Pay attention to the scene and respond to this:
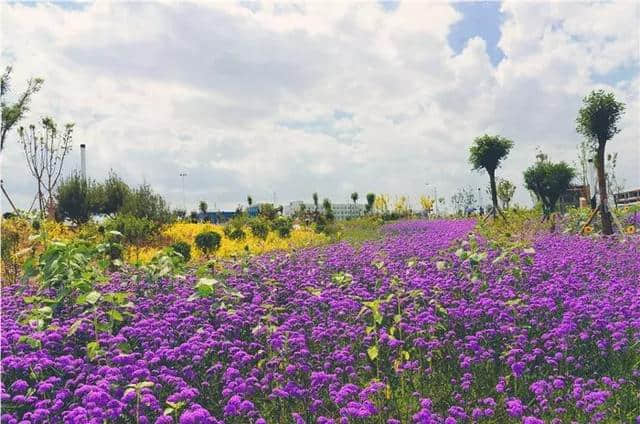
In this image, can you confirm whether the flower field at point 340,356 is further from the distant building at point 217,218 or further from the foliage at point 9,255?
the distant building at point 217,218

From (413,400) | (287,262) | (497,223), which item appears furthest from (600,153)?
(413,400)

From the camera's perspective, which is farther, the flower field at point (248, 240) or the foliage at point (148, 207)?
the foliage at point (148, 207)

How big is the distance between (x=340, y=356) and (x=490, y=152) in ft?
66.7

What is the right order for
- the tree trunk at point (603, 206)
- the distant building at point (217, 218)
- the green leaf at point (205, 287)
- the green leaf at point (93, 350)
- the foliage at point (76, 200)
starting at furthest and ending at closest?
1. the distant building at point (217, 218)
2. the foliage at point (76, 200)
3. the tree trunk at point (603, 206)
4. the green leaf at point (205, 287)
5. the green leaf at point (93, 350)

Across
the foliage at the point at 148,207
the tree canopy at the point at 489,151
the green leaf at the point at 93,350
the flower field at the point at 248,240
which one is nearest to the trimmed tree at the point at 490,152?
the tree canopy at the point at 489,151

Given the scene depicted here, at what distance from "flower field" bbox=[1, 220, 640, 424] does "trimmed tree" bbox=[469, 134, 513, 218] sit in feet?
56.3

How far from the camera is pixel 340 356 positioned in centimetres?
452

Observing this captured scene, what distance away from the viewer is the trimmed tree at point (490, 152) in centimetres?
2350

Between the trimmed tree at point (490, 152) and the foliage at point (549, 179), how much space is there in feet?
8.31

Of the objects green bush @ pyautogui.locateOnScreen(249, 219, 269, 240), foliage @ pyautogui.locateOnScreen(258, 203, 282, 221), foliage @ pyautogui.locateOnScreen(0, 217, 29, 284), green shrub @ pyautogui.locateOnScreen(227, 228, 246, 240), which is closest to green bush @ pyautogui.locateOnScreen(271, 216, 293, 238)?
green bush @ pyautogui.locateOnScreen(249, 219, 269, 240)

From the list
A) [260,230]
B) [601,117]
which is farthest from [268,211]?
[601,117]

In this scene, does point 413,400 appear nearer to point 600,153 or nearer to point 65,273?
point 65,273

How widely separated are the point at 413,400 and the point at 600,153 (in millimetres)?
12455

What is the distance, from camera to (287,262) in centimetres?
914
